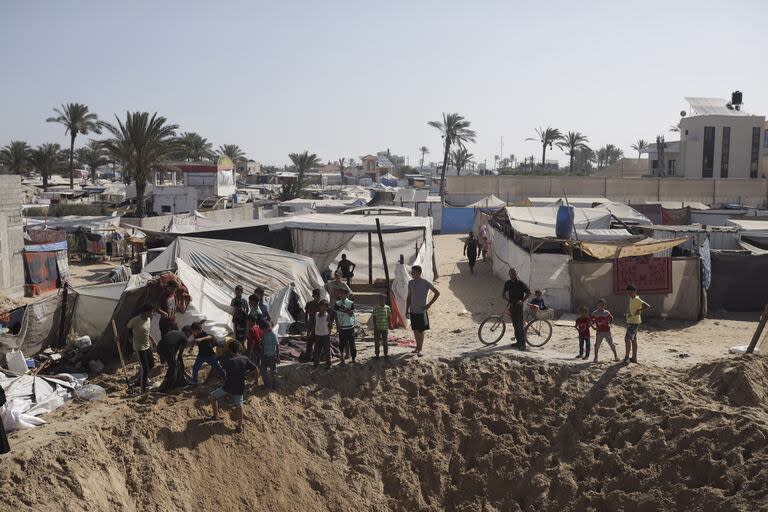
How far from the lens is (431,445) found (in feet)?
36.7

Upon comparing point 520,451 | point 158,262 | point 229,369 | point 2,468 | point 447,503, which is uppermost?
point 158,262

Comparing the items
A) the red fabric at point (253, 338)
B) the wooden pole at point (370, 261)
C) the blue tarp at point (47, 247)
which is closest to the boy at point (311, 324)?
the red fabric at point (253, 338)

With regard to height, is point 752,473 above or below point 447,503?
above

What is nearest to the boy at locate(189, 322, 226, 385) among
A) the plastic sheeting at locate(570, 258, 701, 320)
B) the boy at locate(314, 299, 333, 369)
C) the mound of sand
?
the mound of sand

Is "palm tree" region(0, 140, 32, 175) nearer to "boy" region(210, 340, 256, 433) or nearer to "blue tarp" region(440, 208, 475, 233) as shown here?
"blue tarp" region(440, 208, 475, 233)

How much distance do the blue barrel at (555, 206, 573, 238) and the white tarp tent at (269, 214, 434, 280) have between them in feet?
11.8

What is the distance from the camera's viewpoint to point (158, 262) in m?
14.0

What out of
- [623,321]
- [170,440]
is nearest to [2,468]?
[170,440]

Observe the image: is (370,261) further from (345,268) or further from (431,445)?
(431,445)

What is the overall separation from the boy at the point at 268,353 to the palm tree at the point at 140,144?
24713 mm

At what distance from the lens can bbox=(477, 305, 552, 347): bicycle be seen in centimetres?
1284

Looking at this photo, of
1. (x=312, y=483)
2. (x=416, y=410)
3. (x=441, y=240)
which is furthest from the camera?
(x=441, y=240)

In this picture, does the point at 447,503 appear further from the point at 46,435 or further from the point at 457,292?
the point at 457,292

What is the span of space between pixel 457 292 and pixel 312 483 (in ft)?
35.7
